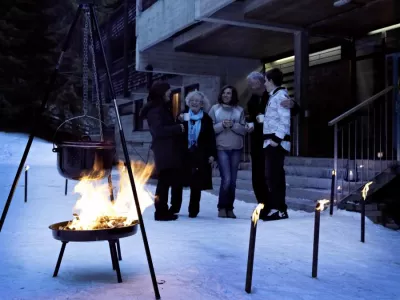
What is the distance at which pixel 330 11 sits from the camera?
8.58 m

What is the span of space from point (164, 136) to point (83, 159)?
2463mm

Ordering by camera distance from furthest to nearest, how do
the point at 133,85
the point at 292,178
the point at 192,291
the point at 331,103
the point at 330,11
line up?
the point at 133,85 → the point at 331,103 → the point at 330,11 → the point at 292,178 → the point at 192,291

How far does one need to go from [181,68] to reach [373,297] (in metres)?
10.2

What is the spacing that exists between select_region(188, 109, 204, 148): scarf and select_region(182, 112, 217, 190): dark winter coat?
39mm

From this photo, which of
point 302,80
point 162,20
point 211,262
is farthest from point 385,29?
point 211,262

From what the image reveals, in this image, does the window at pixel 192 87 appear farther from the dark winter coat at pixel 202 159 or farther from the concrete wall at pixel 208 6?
the dark winter coat at pixel 202 159

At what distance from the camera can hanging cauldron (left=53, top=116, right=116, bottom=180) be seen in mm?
3426

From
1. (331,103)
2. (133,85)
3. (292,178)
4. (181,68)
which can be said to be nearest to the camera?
(292,178)

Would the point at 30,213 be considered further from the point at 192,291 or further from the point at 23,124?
the point at 23,124

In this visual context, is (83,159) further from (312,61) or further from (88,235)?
(312,61)

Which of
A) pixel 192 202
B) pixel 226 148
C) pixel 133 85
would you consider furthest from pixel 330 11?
pixel 133 85

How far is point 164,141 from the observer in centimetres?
590

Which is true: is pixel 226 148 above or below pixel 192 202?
above

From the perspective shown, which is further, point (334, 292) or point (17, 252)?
point (17, 252)
